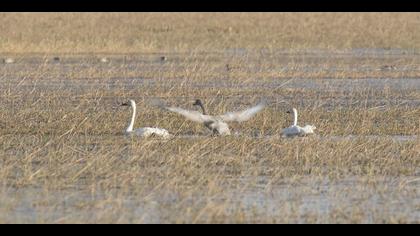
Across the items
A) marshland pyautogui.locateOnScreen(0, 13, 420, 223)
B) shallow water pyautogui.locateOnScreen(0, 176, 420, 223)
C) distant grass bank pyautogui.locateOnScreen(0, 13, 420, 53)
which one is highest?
shallow water pyautogui.locateOnScreen(0, 176, 420, 223)

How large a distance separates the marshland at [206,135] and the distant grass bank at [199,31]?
0.21m

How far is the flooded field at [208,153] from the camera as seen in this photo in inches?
347

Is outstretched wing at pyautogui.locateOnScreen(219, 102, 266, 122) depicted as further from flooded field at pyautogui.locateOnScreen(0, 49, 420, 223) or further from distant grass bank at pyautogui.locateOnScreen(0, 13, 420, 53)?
distant grass bank at pyautogui.locateOnScreen(0, 13, 420, 53)

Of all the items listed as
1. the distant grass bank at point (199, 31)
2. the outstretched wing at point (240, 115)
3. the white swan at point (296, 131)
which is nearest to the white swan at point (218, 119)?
the outstretched wing at point (240, 115)

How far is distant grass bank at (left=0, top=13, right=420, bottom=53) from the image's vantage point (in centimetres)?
2972

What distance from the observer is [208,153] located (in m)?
11.8

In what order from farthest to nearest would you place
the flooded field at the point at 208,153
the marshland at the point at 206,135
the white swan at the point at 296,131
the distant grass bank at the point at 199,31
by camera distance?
the distant grass bank at the point at 199,31 < the white swan at the point at 296,131 < the marshland at the point at 206,135 < the flooded field at the point at 208,153

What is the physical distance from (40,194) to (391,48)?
74.7 feet

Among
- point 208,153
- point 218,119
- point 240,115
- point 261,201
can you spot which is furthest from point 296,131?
point 261,201

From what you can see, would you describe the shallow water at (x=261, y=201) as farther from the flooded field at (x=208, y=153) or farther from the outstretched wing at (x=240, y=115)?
the outstretched wing at (x=240, y=115)

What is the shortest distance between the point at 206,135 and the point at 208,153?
166 centimetres

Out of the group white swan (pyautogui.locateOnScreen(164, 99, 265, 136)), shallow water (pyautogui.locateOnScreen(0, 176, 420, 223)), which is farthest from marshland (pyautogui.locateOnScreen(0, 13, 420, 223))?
white swan (pyautogui.locateOnScreen(164, 99, 265, 136))

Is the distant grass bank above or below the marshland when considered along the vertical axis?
below

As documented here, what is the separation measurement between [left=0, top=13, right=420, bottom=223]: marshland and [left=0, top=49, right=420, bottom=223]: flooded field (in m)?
0.03
